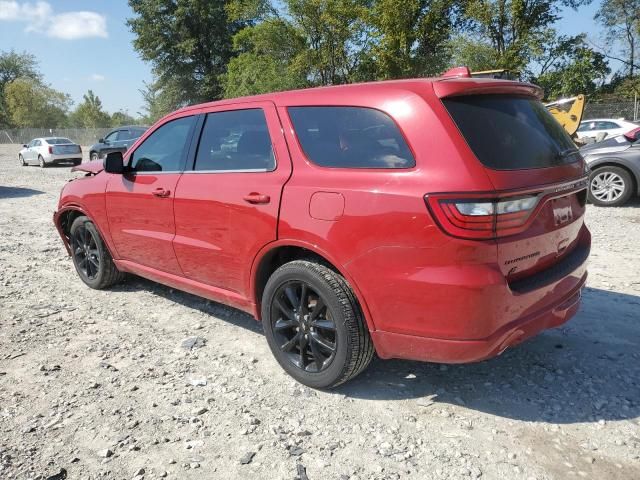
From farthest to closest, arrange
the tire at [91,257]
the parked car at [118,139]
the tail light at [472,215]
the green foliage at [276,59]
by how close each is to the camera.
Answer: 1. the green foliage at [276,59]
2. the parked car at [118,139]
3. the tire at [91,257]
4. the tail light at [472,215]

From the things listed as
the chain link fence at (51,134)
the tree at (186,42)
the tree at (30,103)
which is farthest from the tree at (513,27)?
the tree at (30,103)

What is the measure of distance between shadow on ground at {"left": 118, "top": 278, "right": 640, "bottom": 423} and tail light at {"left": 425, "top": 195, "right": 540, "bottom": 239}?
1.13m

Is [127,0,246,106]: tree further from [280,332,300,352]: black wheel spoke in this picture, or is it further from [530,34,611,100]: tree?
[280,332,300,352]: black wheel spoke

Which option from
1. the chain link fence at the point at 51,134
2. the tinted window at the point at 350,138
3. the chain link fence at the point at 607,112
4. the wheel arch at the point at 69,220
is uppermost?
the chain link fence at the point at 51,134

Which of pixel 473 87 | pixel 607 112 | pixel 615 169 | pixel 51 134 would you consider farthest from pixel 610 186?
pixel 51 134

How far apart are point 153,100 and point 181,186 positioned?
145 ft

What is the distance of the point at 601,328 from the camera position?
3.82 meters

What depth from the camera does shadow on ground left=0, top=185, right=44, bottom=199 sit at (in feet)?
41.6

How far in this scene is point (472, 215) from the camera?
7.72 feet

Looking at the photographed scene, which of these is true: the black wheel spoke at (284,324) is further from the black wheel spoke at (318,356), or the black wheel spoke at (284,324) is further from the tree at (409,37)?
the tree at (409,37)

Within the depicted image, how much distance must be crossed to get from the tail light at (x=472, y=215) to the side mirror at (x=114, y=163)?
9.56ft

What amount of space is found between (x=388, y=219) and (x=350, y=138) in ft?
1.94

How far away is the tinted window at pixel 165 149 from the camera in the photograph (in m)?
3.94

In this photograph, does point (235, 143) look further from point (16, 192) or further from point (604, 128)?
point (604, 128)
